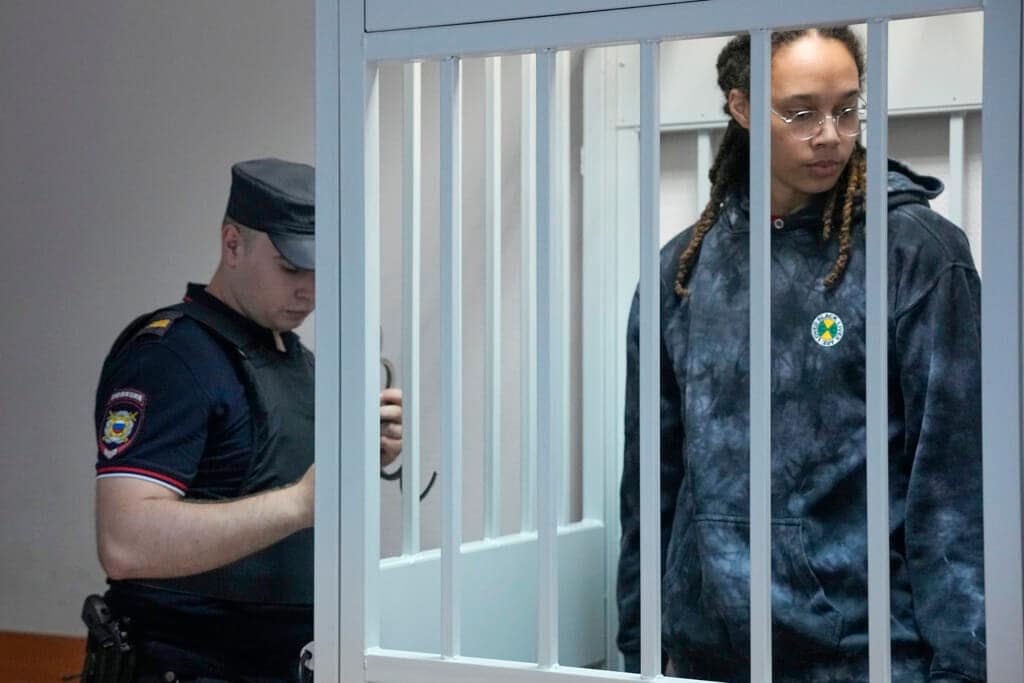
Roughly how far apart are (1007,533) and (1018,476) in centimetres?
4

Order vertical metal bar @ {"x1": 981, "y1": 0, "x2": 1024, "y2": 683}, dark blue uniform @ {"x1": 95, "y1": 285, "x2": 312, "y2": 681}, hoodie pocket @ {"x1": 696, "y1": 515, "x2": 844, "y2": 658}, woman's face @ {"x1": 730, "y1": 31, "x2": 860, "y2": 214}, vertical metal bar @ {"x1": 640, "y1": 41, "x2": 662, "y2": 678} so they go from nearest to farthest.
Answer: vertical metal bar @ {"x1": 981, "y1": 0, "x2": 1024, "y2": 683} → vertical metal bar @ {"x1": 640, "y1": 41, "x2": 662, "y2": 678} → hoodie pocket @ {"x1": 696, "y1": 515, "x2": 844, "y2": 658} → woman's face @ {"x1": 730, "y1": 31, "x2": 860, "y2": 214} → dark blue uniform @ {"x1": 95, "y1": 285, "x2": 312, "y2": 681}

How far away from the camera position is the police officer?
1.84 meters

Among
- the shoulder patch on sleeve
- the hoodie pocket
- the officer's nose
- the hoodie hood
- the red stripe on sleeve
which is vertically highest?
the hoodie hood

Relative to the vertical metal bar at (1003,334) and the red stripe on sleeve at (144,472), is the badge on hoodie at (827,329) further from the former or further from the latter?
the red stripe on sleeve at (144,472)

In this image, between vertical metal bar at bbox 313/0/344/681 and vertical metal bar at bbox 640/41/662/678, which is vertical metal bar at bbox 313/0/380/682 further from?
vertical metal bar at bbox 640/41/662/678

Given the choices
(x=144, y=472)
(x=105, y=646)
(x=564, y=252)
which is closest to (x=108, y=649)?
(x=105, y=646)

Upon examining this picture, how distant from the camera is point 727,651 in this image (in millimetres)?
1736

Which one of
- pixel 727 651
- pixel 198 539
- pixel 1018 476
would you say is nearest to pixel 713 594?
pixel 727 651

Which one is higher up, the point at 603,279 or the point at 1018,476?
the point at 603,279

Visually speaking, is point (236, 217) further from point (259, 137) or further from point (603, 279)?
point (603, 279)

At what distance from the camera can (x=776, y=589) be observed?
1669 millimetres

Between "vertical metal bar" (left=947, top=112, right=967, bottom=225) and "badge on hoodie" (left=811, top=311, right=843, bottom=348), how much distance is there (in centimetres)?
33

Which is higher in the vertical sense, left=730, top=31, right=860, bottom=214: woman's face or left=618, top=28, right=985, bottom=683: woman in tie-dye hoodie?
left=730, top=31, right=860, bottom=214: woman's face

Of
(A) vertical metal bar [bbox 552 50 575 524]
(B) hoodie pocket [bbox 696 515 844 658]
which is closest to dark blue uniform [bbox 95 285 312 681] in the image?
(A) vertical metal bar [bbox 552 50 575 524]
